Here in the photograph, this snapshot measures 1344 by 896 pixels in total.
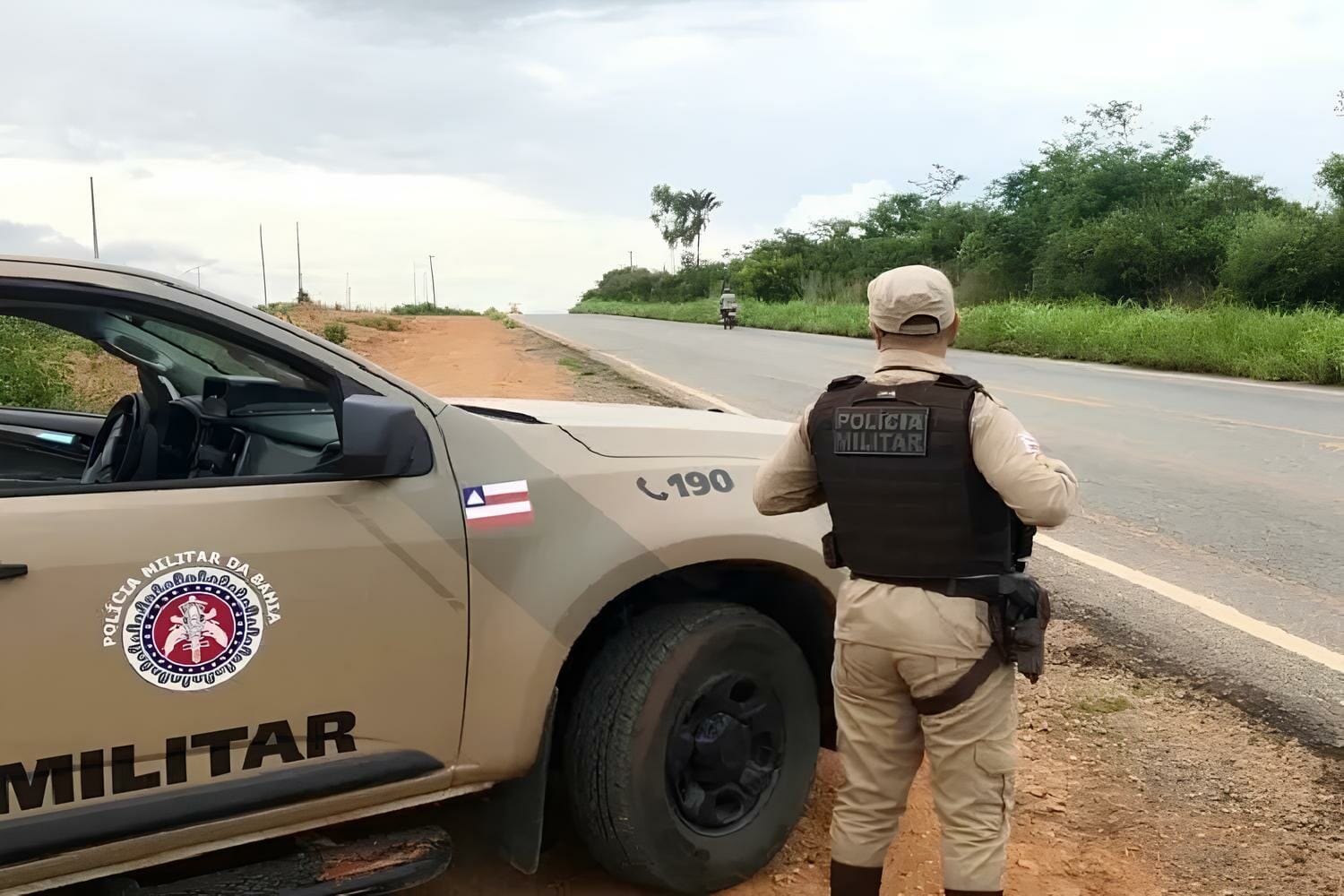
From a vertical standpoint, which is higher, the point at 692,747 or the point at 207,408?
the point at 207,408

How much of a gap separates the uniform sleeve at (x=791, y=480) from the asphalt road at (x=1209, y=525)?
7.38 ft

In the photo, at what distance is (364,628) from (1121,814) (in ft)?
7.54

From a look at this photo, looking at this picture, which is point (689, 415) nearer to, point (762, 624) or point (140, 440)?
point (762, 624)

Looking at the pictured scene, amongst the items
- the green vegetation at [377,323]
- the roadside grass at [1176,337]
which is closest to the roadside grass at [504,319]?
the green vegetation at [377,323]

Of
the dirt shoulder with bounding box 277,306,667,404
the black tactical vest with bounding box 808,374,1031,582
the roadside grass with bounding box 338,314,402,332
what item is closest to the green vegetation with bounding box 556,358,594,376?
the dirt shoulder with bounding box 277,306,667,404

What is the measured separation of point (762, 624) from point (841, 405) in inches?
27.2

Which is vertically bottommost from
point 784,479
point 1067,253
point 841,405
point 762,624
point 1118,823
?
point 1118,823

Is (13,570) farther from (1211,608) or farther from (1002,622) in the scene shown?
(1211,608)

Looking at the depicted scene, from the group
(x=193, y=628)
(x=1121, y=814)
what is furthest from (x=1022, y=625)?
(x=193, y=628)

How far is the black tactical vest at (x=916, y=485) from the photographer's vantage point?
2.27m

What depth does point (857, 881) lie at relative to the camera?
249cm

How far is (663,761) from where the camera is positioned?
2.62m

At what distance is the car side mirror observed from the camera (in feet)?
7.30

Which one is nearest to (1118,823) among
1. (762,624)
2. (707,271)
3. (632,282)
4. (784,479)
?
(762,624)
